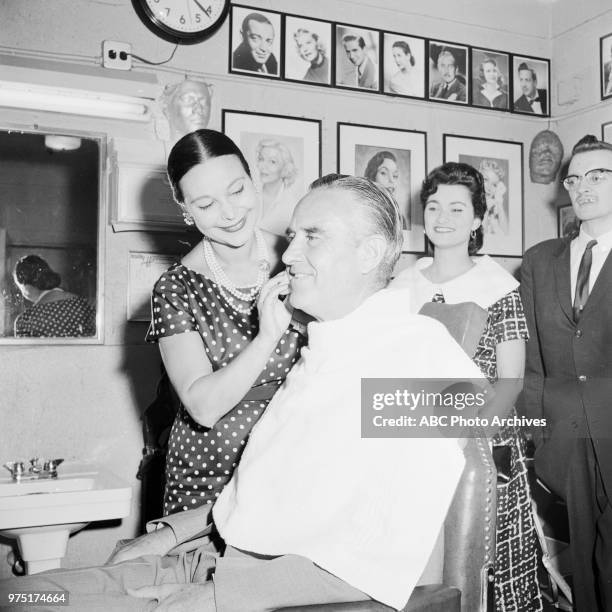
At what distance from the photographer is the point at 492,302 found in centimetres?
253

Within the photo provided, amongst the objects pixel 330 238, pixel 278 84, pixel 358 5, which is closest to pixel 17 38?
pixel 278 84

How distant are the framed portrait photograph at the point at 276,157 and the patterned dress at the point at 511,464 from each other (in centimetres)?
113

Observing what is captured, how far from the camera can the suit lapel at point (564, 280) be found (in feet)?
9.50

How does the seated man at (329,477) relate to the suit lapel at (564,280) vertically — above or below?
below

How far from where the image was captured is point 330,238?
148 centimetres

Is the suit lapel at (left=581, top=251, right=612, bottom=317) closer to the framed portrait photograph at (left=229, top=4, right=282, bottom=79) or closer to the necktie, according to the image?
the necktie

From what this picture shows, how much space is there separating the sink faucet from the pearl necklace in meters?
1.64

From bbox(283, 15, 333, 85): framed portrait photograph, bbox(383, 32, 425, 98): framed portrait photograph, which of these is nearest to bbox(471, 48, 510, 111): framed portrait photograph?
bbox(383, 32, 425, 98): framed portrait photograph

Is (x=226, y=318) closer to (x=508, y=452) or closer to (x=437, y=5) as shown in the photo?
(x=508, y=452)

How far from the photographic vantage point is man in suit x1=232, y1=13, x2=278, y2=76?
3586 mm

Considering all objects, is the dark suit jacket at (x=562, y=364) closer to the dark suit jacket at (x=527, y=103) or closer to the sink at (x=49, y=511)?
the dark suit jacket at (x=527, y=103)

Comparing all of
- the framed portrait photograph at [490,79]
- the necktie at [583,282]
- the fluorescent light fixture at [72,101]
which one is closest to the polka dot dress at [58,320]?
the fluorescent light fixture at [72,101]

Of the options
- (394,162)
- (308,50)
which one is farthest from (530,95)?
(308,50)

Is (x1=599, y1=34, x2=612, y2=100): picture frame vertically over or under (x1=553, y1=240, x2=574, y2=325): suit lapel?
over
